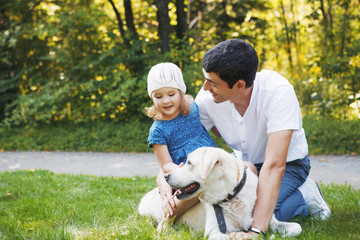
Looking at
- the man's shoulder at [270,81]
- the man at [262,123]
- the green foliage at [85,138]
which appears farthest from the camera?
the green foliage at [85,138]

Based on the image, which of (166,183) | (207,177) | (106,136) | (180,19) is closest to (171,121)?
(166,183)

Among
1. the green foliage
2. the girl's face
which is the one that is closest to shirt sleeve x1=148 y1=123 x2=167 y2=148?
the girl's face

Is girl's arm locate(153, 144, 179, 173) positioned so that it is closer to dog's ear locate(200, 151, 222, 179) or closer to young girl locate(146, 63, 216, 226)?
young girl locate(146, 63, 216, 226)

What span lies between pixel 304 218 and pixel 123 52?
8.13m

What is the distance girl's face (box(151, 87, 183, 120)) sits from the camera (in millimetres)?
3693

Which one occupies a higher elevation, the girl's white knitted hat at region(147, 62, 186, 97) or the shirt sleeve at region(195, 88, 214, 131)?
the girl's white knitted hat at region(147, 62, 186, 97)

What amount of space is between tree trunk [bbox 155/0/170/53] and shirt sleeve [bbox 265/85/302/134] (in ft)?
25.9

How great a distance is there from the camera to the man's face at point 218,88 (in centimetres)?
326

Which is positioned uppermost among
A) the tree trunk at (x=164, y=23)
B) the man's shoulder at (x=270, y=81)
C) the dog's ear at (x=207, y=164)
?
the tree trunk at (x=164, y=23)

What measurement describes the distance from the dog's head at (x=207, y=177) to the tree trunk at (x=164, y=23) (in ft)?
27.6

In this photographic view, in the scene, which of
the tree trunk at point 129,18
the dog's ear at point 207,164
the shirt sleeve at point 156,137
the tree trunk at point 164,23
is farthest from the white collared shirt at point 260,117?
the tree trunk at point 129,18

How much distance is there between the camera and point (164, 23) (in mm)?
10828

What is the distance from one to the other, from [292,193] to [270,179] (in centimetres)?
84

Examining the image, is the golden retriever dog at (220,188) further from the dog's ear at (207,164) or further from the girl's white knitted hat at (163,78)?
the girl's white knitted hat at (163,78)
